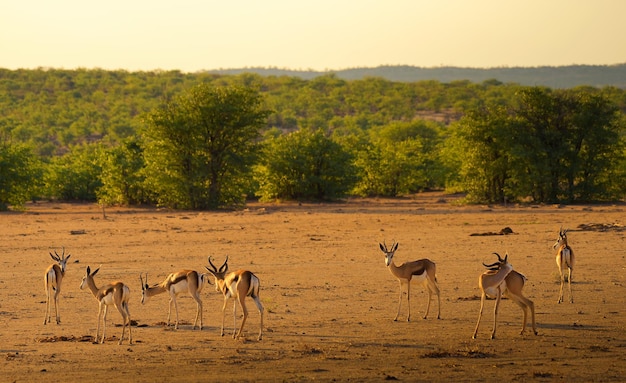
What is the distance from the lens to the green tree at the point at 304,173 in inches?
1711

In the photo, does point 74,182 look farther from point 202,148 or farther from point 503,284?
point 503,284

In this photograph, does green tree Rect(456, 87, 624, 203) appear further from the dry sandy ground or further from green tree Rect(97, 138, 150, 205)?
green tree Rect(97, 138, 150, 205)

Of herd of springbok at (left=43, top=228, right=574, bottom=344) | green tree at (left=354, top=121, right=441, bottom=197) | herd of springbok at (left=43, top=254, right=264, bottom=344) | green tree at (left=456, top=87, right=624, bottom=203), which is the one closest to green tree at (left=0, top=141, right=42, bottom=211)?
green tree at (left=354, top=121, right=441, bottom=197)

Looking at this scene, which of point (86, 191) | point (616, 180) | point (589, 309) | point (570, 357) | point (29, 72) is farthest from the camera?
point (29, 72)

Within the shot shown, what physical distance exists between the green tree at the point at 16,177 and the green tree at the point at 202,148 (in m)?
4.92

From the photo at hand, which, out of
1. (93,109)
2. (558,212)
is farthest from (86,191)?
(93,109)

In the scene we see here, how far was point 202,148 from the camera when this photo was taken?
39938 millimetres

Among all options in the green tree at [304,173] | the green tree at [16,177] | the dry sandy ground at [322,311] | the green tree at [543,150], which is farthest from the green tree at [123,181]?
the green tree at [543,150]

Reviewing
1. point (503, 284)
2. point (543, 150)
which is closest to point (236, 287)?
point (503, 284)

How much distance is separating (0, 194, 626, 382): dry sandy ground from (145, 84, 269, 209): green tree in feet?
31.2

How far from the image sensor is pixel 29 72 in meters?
125

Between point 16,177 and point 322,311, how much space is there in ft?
89.0

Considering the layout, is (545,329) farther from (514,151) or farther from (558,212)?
(514,151)

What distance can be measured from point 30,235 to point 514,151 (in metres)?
21.9
